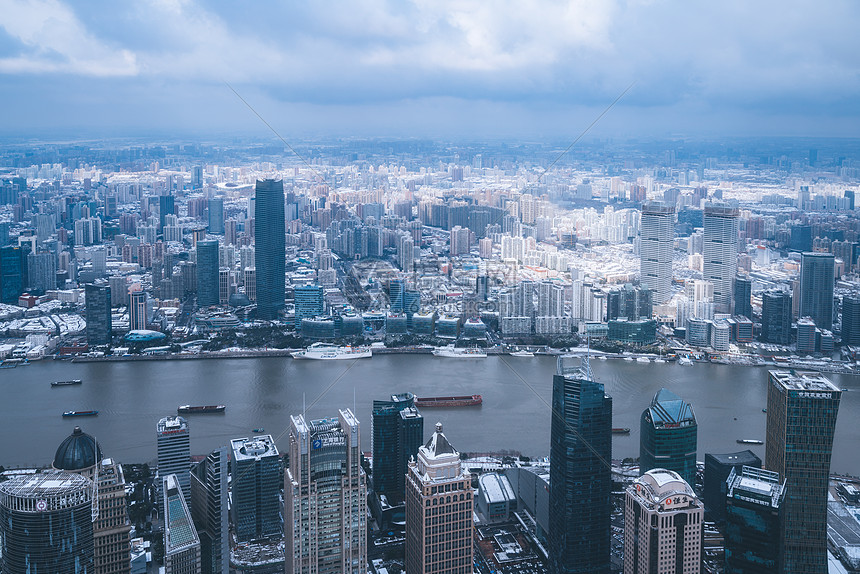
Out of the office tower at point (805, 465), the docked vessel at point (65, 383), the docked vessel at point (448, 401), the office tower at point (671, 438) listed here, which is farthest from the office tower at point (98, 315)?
the office tower at point (805, 465)

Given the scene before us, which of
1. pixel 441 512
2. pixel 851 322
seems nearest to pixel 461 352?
pixel 851 322

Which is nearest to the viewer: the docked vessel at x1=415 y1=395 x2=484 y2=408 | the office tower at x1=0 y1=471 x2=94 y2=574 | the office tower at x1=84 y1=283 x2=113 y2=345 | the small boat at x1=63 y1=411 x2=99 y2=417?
the office tower at x1=0 y1=471 x2=94 y2=574

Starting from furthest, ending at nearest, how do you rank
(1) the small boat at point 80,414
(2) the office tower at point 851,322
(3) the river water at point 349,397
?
(2) the office tower at point 851,322 → (1) the small boat at point 80,414 → (3) the river water at point 349,397

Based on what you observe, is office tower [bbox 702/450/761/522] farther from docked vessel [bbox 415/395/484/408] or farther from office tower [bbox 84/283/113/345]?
office tower [bbox 84/283/113/345]

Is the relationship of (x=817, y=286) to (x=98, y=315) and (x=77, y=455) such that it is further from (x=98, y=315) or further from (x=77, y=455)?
(x=77, y=455)

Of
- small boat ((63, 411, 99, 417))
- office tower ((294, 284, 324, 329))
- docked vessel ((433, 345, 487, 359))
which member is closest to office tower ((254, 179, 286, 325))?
office tower ((294, 284, 324, 329))

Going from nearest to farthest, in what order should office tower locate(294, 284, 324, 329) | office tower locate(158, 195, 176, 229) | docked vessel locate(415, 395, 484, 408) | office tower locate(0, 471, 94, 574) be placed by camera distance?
office tower locate(0, 471, 94, 574), docked vessel locate(415, 395, 484, 408), office tower locate(294, 284, 324, 329), office tower locate(158, 195, 176, 229)

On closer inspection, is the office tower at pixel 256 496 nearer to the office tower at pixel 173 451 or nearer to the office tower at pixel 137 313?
the office tower at pixel 173 451
